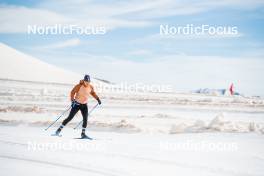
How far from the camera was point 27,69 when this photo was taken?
365 feet

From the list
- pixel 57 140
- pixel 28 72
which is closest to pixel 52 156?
pixel 57 140

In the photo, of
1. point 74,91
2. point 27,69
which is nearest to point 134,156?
point 74,91

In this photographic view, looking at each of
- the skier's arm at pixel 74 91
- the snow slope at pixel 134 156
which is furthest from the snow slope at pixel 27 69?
the snow slope at pixel 134 156

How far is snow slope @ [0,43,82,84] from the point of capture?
104188 millimetres

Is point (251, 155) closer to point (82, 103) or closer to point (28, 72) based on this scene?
point (82, 103)

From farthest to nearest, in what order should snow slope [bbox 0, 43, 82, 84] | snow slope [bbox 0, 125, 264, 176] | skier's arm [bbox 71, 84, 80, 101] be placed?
snow slope [bbox 0, 43, 82, 84] < skier's arm [bbox 71, 84, 80, 101] < snow slope [bbox 0, 125, 264, 176]

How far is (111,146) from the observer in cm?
855

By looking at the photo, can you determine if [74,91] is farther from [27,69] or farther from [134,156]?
[27,69]

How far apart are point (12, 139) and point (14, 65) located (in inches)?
4114

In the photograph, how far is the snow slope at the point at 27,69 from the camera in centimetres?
10419

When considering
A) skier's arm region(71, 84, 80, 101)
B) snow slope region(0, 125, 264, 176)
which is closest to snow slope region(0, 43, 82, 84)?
skier's arm region(71, 84, 80, 101)

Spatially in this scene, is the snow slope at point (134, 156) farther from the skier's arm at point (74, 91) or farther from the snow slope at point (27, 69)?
the snow slope at point (27, 69)

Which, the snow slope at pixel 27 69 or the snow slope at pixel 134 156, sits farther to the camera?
the snow slope at pixel 27 69

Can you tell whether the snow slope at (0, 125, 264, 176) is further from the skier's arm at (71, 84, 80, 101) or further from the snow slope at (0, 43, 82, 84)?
the snow slope at (0, 43, 82, 84)
